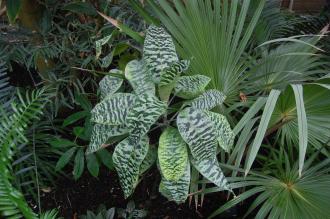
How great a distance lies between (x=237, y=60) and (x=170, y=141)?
34cm

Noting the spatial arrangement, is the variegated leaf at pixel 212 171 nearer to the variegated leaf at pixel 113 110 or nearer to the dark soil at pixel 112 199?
the variegated leaf at pixel 113 110

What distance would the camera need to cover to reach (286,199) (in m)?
1.05

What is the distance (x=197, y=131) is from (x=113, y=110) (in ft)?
0.75

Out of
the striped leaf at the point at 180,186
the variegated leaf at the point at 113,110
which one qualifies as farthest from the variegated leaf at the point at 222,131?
the variegated leaf at the point at 113,110

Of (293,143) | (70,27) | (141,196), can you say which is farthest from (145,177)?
(70,27)

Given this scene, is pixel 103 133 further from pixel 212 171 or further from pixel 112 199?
pixel 112 199

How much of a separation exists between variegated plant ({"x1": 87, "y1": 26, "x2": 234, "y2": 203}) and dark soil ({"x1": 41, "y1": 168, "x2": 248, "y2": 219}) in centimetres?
35

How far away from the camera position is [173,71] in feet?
3.23

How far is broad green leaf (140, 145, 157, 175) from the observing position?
1.11 m

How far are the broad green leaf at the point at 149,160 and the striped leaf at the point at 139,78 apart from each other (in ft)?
0.66

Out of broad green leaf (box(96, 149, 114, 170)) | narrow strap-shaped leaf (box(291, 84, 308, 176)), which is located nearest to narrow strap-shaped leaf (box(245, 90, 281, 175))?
narrow strap-shaped leaf (box(291, 84, 308, 176))

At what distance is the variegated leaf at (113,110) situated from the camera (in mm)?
1011

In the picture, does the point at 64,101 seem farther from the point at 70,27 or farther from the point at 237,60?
the point at 237,60

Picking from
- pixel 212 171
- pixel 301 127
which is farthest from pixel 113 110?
pixel 301 127
